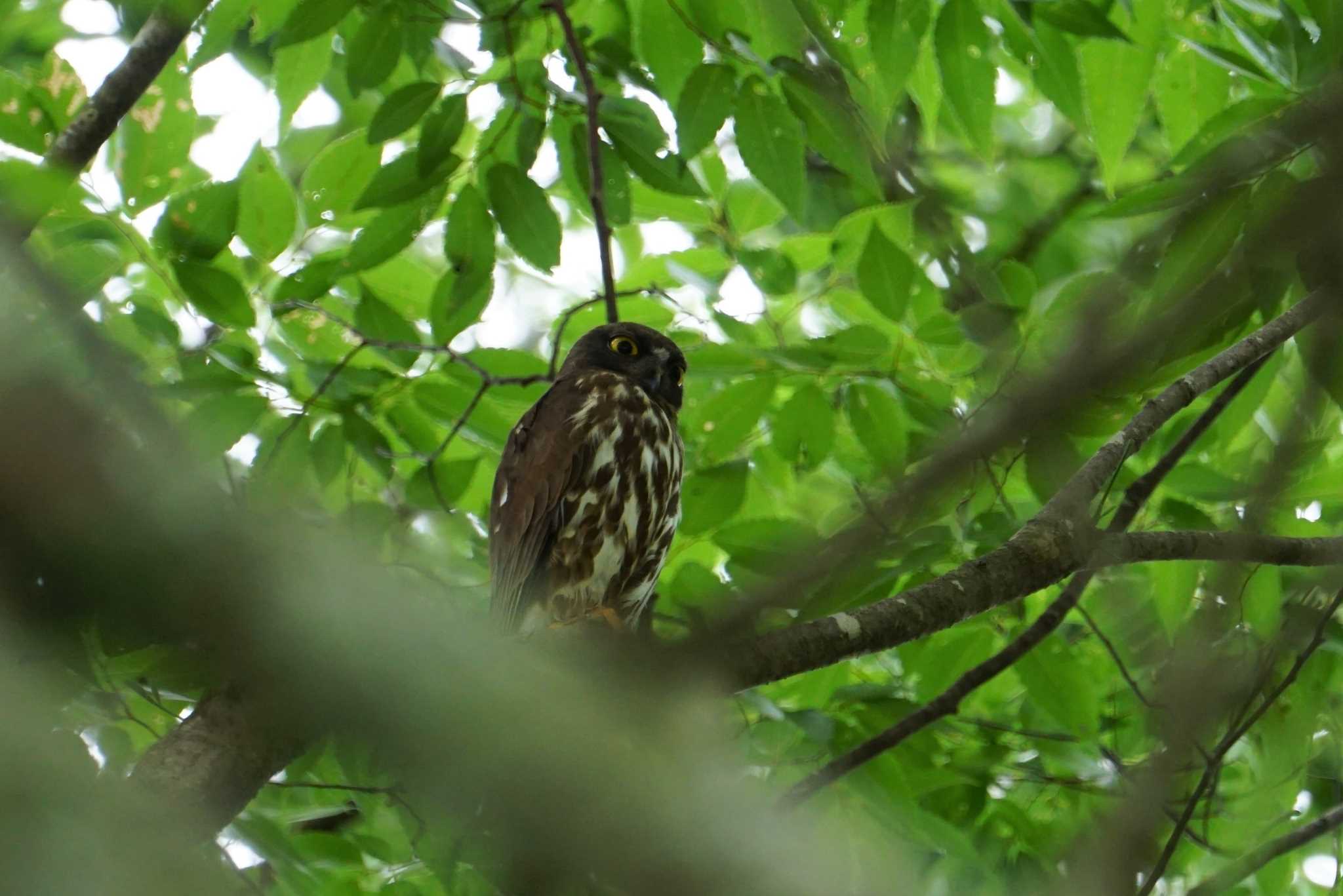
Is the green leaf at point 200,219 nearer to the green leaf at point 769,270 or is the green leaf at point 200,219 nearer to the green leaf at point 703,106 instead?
the green leaf at point 703,106

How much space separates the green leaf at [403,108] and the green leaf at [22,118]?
91cm

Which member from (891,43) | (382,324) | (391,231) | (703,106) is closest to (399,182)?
(391,231)

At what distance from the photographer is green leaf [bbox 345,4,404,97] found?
139 inches

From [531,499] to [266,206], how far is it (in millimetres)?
1701

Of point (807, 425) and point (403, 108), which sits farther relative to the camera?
point (807, 425)

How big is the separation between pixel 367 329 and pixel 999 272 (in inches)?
77.7

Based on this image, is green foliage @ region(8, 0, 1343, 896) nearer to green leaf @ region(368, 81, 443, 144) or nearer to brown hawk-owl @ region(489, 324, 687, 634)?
green leaf @ region(368, 81, 443, 144)

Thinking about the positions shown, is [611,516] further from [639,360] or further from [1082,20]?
[1082,20]

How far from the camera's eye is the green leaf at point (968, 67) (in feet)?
11.2

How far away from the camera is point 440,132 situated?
362cm

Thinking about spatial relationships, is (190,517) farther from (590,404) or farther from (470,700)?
(590,404)

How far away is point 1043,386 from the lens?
761 mm

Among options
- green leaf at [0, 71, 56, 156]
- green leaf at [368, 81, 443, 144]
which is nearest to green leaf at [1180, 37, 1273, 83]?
green leaf at [368, 81, 443, 144]

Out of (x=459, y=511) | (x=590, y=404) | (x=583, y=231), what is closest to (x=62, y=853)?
(x=459, y=511)
